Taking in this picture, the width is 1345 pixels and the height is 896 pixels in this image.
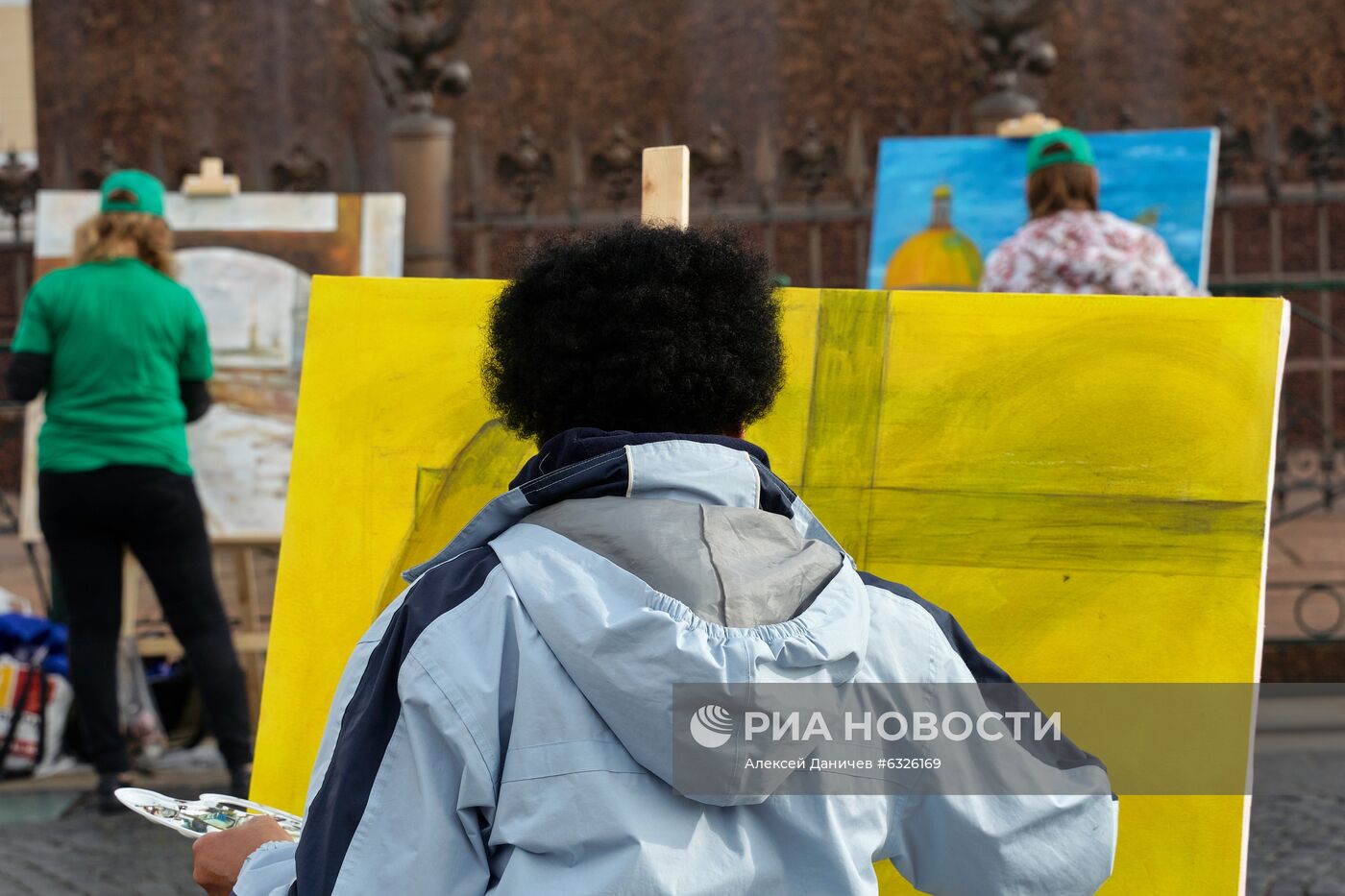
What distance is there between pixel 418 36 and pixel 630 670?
15.3 feet

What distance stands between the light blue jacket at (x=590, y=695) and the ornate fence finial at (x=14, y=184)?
4929 millimetres

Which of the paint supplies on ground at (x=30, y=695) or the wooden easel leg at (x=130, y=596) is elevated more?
the wooden easel leg at (x=130, y=596)

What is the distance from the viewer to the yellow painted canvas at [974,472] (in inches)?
85.4

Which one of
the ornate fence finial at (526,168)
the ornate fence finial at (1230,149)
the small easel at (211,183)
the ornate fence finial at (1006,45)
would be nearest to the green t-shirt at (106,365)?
the small easel at (211,183)

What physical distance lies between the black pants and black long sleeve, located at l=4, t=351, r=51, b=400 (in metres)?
0.23

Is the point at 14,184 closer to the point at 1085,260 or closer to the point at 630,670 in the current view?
the point at 1085,260

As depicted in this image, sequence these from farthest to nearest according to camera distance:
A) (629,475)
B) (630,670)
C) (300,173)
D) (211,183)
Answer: (300,173), (211,183), (629,475), (630,670)

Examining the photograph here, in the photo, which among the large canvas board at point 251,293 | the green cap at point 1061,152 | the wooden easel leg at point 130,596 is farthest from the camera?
the large canvas board at point 251,293

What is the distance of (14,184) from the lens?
18.6 ft

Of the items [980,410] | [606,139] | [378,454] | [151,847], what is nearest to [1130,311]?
[980,410]

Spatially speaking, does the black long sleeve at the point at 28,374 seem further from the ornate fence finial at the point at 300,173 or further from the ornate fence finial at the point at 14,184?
the ornate fence finial at the point at 14,184

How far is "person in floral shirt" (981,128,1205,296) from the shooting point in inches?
155

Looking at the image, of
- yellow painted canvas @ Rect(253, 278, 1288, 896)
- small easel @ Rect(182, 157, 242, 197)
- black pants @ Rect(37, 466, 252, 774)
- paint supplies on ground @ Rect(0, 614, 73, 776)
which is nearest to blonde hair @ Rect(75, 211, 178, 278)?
black pants @ Rect(37, 466, 252, 774)

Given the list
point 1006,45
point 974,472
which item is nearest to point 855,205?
point 1006,45
